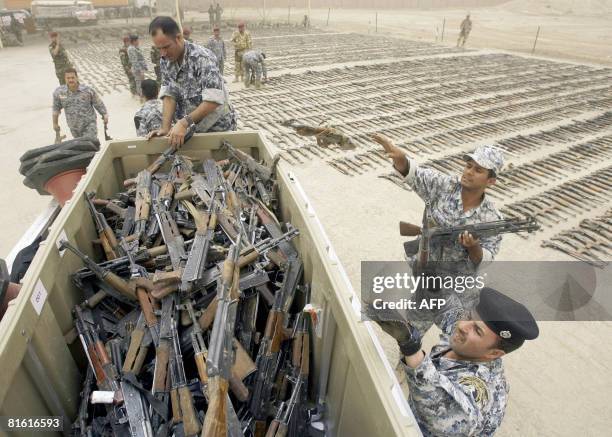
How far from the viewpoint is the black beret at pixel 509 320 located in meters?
1.96

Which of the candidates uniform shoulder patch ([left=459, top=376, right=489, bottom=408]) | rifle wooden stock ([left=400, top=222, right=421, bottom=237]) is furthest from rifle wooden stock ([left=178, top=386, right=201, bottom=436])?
rifle wooden stock ([left=400, top=222, right=421, bottom=237])

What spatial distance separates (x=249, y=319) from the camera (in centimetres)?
289

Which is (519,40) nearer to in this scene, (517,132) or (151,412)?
(517,132)

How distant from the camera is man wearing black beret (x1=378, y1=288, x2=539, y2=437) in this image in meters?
1.93

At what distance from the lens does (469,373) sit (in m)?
2.06

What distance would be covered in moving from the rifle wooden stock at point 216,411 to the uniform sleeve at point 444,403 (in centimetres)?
97

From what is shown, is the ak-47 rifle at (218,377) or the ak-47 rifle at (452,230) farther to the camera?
the ak-47 rifle at (452,230)

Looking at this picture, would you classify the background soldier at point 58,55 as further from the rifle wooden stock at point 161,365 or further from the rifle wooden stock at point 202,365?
the rifle wooden stock at point 202,365

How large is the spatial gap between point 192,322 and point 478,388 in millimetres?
1873

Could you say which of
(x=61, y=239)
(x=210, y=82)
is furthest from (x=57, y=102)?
(x=61, y=239)

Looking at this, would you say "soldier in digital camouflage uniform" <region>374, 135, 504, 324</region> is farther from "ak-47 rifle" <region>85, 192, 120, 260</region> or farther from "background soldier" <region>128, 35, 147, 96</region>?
"background soldier" <region>128, 35, 147, 96</region>

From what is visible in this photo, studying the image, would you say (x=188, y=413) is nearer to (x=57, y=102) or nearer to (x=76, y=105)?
(x=76, y=105)

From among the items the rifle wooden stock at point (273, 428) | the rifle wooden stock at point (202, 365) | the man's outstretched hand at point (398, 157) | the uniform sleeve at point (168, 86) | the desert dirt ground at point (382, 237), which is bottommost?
the desert dirt ground at point (382, 237)

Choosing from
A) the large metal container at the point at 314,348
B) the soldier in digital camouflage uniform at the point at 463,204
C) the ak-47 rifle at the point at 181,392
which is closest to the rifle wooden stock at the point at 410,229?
the soldier in digital camouflage uniform at the point at 463,204
